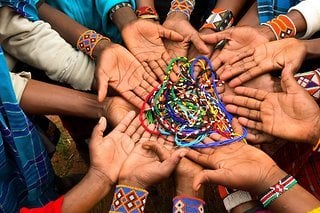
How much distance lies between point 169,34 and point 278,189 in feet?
2.94

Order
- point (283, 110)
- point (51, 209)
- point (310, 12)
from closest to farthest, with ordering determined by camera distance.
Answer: point (51, 209), point (283, 110), point (310, 12)

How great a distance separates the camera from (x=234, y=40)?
7.20 ft

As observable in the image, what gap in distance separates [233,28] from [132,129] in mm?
686

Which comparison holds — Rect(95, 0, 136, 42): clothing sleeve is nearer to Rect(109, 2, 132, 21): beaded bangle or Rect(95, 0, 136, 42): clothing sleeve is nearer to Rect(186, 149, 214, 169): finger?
Rect(109, 2, 132, 21): beaded bangle

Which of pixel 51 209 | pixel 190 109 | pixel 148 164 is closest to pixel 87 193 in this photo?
pixel 51 209

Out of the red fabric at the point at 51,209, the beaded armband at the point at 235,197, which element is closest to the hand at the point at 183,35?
the beaded armband at the point at 235,197

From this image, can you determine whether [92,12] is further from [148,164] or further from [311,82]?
[311,82]

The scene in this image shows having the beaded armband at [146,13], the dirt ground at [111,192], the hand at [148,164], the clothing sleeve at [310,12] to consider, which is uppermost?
the clothing sleeve at [310,12]

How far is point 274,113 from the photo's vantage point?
6.23 ft

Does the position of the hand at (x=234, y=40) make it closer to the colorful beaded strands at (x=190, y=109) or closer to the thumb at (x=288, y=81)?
the colorful beaded strands at (x=190, y=109)

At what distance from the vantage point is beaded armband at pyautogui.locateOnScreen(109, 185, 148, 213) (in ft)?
5.66

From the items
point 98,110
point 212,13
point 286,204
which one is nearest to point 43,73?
point 98,110

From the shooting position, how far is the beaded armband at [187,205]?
1.70 m

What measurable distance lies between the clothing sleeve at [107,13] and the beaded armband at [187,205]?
3.36ft
